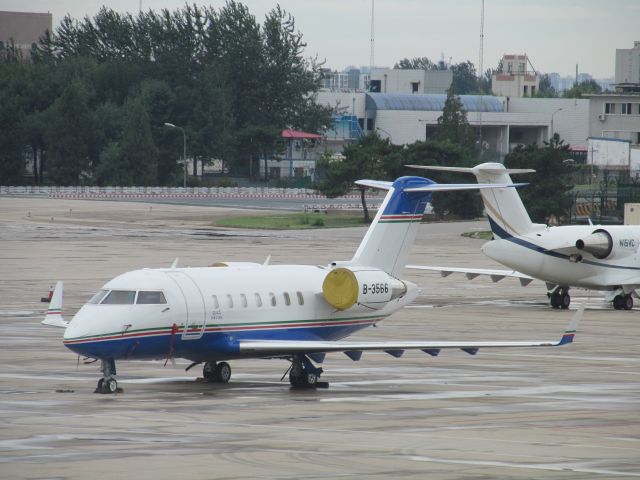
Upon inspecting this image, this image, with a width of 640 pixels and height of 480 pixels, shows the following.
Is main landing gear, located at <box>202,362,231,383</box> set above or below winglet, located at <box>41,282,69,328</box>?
below

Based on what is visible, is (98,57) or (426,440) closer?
(426,440)

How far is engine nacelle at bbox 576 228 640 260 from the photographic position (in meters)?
49.8

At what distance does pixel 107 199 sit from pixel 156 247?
207 feet

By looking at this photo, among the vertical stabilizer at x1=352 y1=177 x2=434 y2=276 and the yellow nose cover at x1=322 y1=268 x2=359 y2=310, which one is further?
the vertical stabilizer at x1=352 y1=177 x2=434 y2=276

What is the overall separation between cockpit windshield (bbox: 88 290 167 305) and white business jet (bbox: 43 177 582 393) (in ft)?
0.07

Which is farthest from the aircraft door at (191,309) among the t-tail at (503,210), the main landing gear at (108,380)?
the t-tail at (503,210)

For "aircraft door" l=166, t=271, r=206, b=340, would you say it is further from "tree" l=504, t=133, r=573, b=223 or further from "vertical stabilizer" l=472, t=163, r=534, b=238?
"tree" l=504, t=133, r=573, b=223

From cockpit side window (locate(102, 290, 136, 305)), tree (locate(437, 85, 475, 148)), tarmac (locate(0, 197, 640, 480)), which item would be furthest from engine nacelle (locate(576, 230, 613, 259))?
tree (locate(437, 85, 475, 148))

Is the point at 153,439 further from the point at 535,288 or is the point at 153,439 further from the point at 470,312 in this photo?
the point at 535,288

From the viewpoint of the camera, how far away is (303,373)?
2831cm

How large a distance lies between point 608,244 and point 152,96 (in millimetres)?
120779

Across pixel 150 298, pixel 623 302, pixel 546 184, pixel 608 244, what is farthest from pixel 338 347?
pixel 546 184

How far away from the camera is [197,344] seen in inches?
1079

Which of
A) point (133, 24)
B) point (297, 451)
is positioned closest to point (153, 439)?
point (297, 451)
